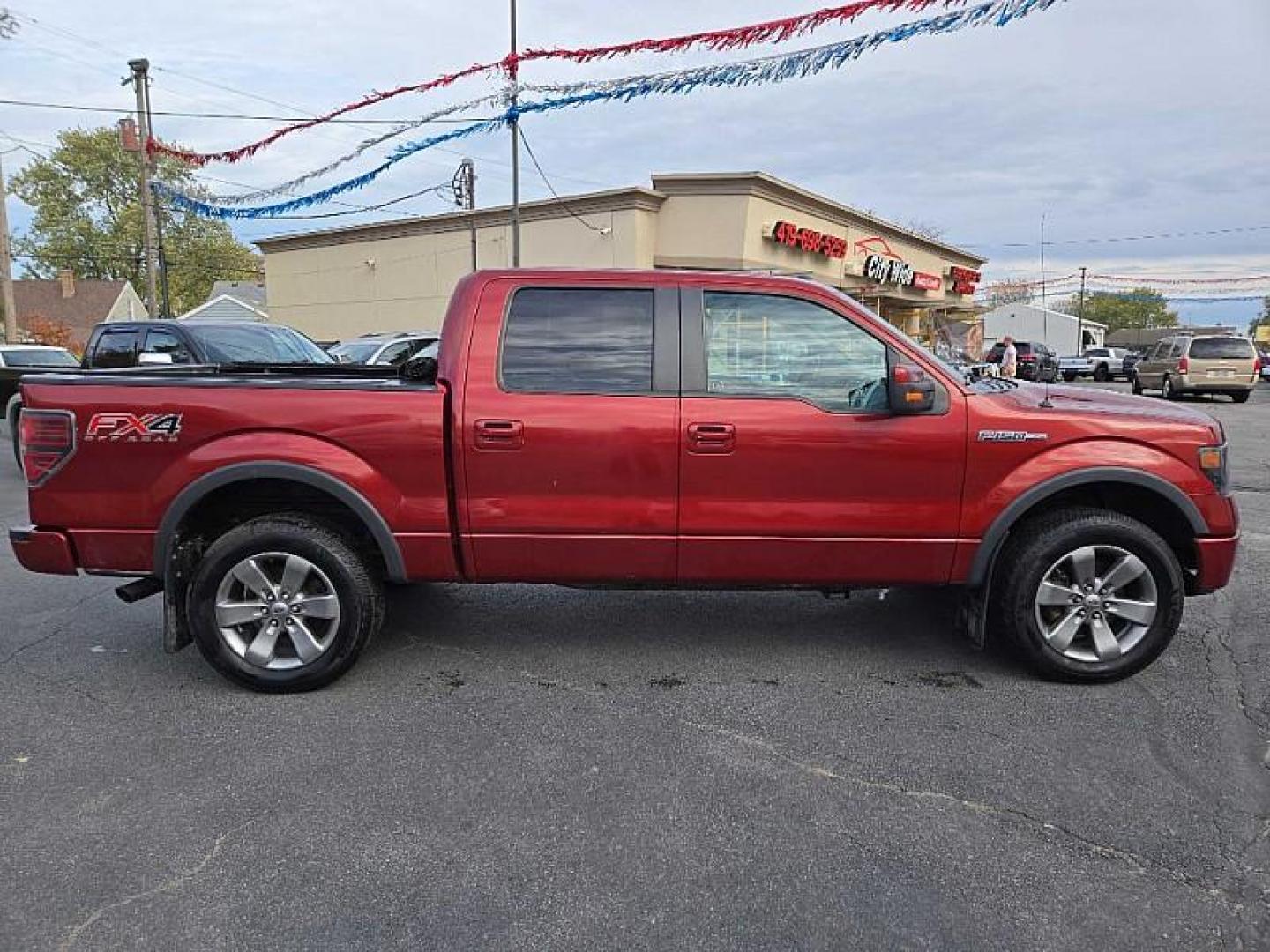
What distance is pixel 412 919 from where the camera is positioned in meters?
2.46

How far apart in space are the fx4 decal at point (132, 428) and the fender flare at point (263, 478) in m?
0.25

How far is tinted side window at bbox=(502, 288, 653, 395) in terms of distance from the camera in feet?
13.0

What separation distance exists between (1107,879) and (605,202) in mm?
22866

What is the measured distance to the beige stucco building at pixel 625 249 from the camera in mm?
23266

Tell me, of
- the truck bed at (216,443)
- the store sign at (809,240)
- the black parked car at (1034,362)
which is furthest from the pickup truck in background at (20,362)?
the black parked car at (1034,362)

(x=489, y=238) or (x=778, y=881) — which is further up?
(x=489, y=238)

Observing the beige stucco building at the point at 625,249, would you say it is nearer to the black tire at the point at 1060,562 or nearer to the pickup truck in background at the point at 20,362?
the pickup truck in background at the point at 20,362

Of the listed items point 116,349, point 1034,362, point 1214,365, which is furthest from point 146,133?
point 1034,362

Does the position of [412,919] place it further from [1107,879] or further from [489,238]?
[489,238]

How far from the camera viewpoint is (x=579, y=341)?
4004 millimetres

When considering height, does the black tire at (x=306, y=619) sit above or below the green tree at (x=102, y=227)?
below

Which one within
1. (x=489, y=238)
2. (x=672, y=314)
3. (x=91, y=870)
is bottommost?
(x=91, y=870)

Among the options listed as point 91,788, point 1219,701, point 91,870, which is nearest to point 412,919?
point 91,870

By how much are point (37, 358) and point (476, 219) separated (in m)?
15.7
